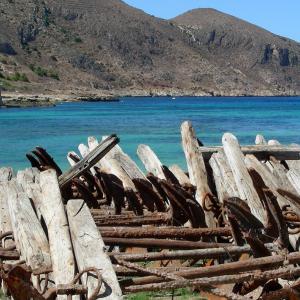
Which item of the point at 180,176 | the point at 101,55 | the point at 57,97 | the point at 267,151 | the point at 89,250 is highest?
the point at 101,55

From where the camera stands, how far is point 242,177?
6.44m

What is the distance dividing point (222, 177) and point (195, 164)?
424mm

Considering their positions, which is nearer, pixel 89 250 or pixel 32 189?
pixel 89 250

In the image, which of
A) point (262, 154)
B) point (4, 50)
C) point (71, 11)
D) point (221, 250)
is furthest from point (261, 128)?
point (71, 11)

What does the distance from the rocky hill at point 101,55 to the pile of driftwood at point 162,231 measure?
381 feet

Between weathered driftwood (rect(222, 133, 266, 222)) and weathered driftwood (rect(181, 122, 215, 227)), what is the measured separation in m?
0.32

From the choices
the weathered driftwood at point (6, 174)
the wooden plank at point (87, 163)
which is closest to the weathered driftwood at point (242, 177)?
the wooden plank at point (87, 163)

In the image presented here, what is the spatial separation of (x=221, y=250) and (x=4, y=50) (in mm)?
136153

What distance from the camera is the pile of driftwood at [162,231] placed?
393cm

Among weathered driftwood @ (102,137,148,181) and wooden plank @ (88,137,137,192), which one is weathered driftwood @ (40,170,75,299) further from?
weathered driftwood @ (102,137,148,181)

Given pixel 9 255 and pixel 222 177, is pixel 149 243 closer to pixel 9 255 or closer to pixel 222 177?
pixel 9 255

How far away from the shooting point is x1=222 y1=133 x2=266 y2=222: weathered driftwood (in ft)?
19.4

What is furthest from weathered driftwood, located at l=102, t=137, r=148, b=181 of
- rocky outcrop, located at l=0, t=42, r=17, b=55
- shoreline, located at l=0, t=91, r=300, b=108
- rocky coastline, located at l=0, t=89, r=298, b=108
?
rocky outcrop, located at l=0, t=42, r=17, b=55

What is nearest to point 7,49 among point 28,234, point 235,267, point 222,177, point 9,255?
point 222,177
